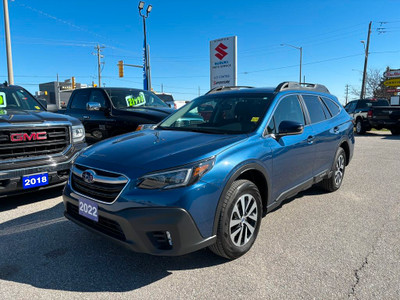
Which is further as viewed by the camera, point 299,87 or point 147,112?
point 147,112

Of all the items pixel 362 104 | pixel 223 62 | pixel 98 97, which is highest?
pixel 223 62

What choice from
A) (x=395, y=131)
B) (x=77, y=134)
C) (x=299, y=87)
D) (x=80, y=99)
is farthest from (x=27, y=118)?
(x=395, y=131)

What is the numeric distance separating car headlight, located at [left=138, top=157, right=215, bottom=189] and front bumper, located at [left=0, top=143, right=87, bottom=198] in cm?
240

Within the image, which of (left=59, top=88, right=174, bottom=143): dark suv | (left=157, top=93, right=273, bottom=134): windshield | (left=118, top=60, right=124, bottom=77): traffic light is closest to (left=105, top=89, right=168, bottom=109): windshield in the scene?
(left=59, top=88, right=174, bottom=143): dark suv

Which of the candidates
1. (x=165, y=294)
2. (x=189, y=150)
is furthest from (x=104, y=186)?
(x=165, y=294)

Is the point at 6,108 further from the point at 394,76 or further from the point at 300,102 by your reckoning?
the point at 394,76

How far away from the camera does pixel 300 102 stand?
4168mm

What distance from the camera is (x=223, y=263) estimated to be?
288 centimetres

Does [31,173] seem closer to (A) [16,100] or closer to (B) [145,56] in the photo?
(A) [16,100]

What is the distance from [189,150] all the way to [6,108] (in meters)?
4.01

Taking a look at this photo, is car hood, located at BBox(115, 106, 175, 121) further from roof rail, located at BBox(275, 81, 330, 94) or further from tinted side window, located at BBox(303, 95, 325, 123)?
tinted side window, located at BBox(303, 95, 325, 123)

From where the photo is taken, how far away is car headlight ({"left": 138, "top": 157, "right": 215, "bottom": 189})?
2.44m

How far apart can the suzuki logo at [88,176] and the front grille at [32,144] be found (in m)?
1.91

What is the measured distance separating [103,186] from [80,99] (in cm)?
601
